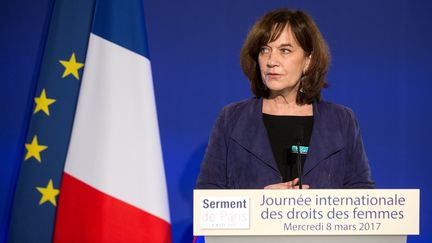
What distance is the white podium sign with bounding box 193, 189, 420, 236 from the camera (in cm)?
108

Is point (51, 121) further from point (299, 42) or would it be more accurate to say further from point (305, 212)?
point (305, 212)

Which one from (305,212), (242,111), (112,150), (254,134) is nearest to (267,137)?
(254,134)

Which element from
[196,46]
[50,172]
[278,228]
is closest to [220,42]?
[196,46]

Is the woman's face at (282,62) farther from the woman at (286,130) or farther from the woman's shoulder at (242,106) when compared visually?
the woman's shoulder at (242,106)

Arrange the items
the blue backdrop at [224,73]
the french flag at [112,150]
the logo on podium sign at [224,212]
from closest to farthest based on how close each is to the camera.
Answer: the logo on podium sign at [224,212], the french flag at [112,150], the blue backdrop at [224,73]

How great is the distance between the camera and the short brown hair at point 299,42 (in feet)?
5.47

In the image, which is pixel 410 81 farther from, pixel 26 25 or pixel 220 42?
pixel 26 25

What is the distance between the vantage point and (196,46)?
257cm

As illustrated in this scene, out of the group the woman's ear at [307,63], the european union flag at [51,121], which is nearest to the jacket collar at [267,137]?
the woman's ear at [307,63]

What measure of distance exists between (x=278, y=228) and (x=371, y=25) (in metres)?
1.78

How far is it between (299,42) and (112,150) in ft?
2.86

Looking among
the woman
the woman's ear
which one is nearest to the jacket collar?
the woman

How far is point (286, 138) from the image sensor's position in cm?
167

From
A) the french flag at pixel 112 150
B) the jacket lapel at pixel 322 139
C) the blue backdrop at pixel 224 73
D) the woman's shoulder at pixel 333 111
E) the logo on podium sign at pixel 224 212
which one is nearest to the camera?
the logo on podium sign at pixel 224 212
